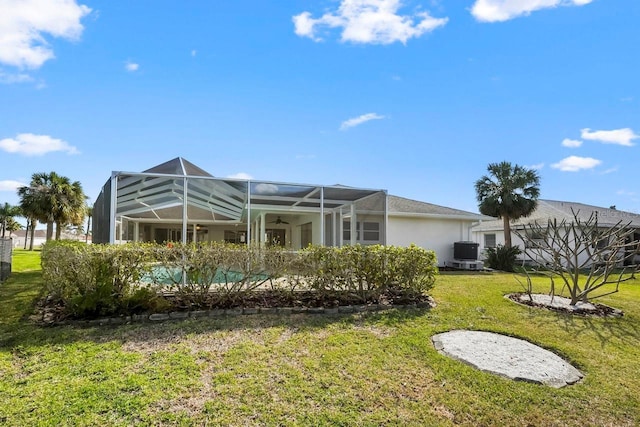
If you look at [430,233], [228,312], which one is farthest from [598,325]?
[430,233]

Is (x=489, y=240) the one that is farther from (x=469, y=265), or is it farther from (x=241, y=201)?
(x=241, y=201)

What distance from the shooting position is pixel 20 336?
17.7 feet

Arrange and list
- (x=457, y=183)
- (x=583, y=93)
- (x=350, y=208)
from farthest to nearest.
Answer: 1. (x=457, y=183)
2. (x=350, y=208)
3. (x=583, y=93)

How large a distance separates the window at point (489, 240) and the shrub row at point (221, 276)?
21637mm

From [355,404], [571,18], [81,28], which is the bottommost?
[355,404]

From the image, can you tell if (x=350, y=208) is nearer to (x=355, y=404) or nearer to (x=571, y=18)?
(x=571, y=18)

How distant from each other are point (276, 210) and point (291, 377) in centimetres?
1091

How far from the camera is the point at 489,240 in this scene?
90.2 feet

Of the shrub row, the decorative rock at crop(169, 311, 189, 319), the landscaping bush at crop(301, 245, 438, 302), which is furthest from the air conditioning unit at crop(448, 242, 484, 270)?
the decorative rock at crop(169, 311, 189, 319)

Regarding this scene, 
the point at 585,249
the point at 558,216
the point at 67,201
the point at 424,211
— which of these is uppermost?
the point at 67,201

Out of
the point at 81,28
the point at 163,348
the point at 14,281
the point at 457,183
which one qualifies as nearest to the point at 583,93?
the point at 457,183

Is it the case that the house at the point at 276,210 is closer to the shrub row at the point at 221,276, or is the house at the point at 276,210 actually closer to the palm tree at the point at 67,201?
the shrub row at the point at 221,276

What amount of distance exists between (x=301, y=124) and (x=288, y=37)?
3616 millimetres

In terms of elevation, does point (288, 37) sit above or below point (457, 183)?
above
